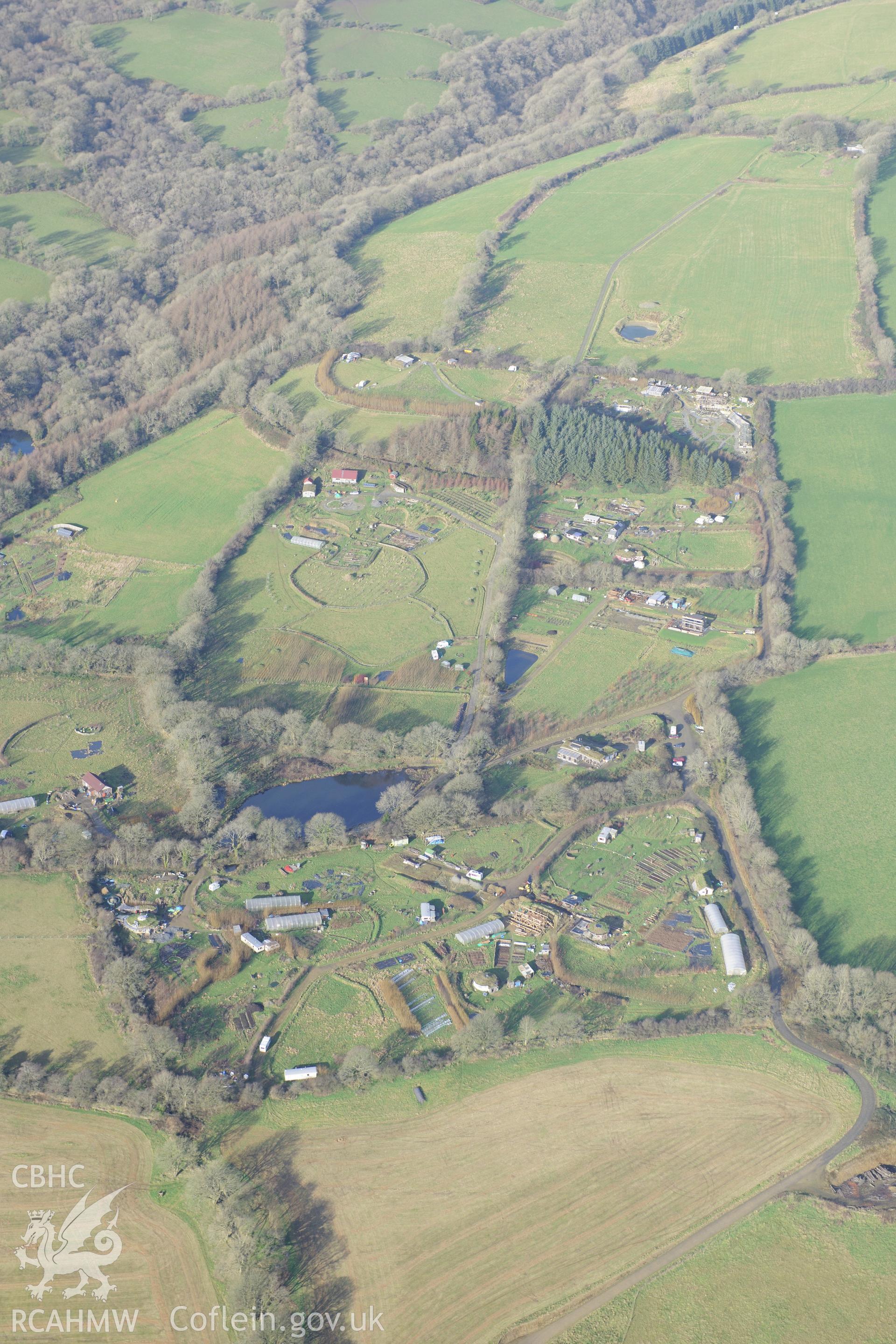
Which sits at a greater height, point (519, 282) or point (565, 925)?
point (519, 282)

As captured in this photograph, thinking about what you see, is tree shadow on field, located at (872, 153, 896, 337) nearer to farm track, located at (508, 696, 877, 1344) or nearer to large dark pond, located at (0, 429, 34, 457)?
farm track, located at (508, 696, 877, 1344)

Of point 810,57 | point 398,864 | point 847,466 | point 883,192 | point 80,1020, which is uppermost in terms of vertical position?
point 810,57

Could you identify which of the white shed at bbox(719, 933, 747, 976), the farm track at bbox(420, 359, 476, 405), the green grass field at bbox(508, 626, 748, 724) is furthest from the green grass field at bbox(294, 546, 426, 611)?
Result: the white shed at bbox(719, 933, 747, 976)

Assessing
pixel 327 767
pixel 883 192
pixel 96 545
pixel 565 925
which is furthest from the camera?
pixel 883 192

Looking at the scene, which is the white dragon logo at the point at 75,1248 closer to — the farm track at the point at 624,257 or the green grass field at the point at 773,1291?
the green grass field at the point at 773,1291

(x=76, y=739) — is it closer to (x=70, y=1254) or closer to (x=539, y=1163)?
(x=70, y=1254)

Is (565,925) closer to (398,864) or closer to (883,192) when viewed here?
(398,864)

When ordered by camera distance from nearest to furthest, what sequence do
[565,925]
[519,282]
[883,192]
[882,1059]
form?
[882,1059]
[565,925]
[519,282]
[883,192]

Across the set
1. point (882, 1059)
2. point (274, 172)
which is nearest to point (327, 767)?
point (882, 1059)
